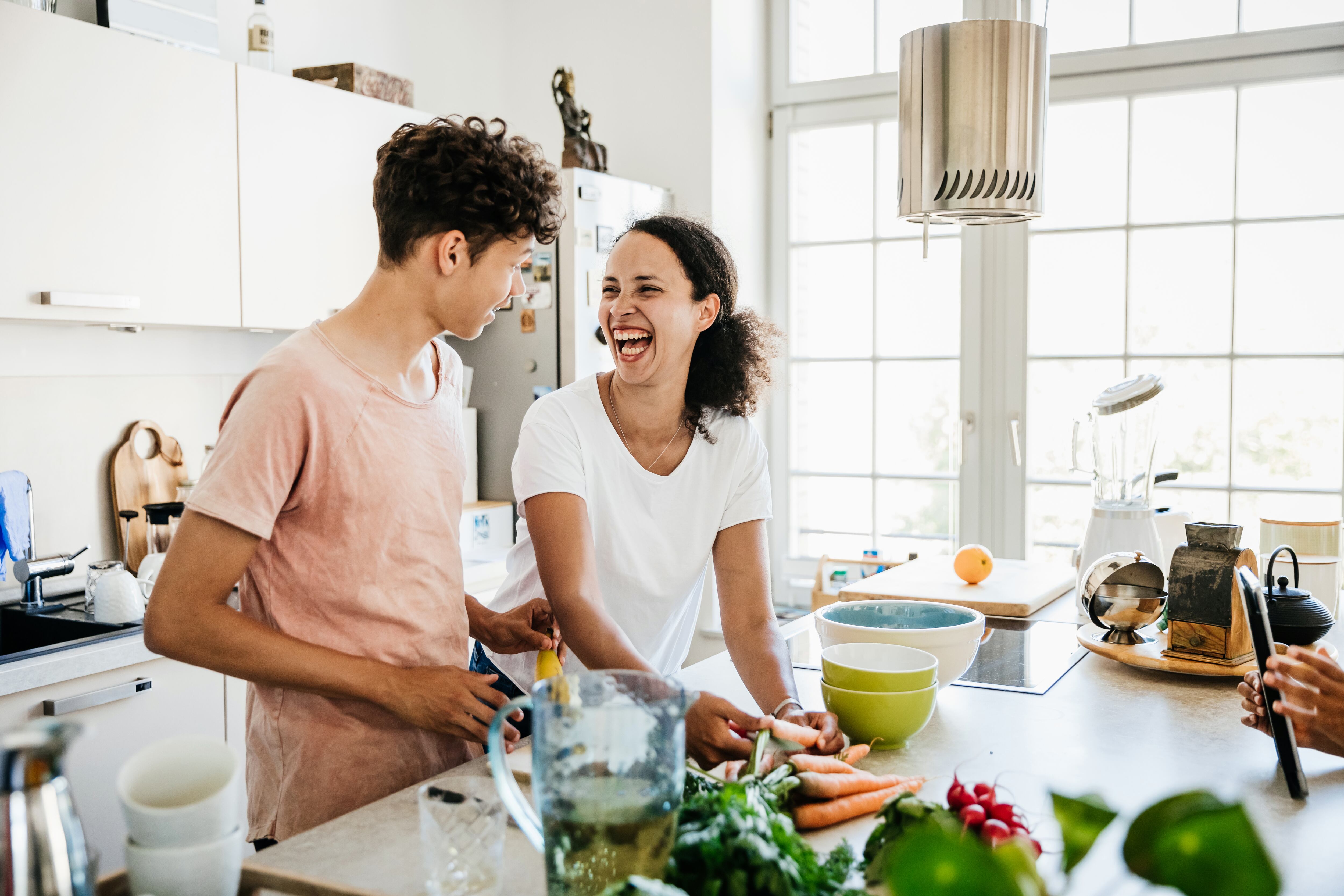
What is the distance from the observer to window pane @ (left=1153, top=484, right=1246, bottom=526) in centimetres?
326

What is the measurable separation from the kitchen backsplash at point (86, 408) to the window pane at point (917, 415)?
7.03 ft

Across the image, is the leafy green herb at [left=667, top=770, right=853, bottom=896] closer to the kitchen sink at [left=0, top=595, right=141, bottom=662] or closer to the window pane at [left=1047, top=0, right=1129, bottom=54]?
the kitchen sink at [left=0, top=595, right=141, bottom=662]

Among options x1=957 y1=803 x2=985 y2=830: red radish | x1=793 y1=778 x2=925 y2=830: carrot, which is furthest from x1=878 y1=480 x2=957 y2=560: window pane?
x1=957 y1=803 x2=985 y2=830: red radish

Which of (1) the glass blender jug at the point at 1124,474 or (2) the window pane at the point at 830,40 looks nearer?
(1) the glass blender jug at the point at 1124,474

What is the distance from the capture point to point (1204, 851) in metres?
0.46

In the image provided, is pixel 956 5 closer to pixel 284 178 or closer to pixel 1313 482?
pixel 1313 482

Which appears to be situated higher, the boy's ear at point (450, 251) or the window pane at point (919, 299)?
the window pane at point (919, 299)

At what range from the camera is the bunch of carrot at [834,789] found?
98 cm

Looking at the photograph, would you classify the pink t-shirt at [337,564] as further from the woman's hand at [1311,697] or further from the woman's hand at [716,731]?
the woman's hand at [1311,697]

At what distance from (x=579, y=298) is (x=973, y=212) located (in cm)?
168

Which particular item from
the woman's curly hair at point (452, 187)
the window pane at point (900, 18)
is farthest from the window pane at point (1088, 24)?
the woman's curly hair at point (452, 187)

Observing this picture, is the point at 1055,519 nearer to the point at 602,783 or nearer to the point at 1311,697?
the point at 1311,697

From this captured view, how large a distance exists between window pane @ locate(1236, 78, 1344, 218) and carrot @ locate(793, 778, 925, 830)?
112 inches

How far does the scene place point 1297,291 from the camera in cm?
315
